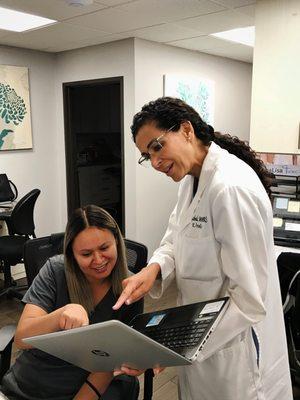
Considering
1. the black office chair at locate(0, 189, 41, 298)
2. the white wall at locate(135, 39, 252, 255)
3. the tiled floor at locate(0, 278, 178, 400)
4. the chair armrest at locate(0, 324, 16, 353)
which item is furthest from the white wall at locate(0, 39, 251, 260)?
the chair armrest at locate(0, 324, 16, 353)

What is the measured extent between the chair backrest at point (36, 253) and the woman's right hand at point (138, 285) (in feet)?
2.15

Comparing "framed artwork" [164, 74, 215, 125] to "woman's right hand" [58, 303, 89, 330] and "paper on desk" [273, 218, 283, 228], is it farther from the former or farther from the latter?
"woman's right hand" [58, 303, 89, 330]

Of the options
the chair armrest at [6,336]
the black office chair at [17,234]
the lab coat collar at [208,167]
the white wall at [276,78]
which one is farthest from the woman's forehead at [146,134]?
the black office chair at [17,234]

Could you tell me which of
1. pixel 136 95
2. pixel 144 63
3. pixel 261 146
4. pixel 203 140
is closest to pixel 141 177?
pixel 136 95

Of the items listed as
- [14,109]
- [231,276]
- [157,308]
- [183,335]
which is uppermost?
[14,109]

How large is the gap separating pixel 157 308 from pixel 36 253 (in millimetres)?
1826

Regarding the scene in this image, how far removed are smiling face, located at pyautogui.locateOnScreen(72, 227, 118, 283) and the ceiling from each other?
5.73 feet

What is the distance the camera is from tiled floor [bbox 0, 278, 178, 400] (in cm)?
229

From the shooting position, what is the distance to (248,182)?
1.08 metres

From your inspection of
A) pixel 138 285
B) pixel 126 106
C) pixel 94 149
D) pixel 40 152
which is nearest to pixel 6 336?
pixel 138 285

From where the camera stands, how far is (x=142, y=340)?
0.82 meters

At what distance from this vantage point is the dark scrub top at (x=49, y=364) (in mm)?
1336

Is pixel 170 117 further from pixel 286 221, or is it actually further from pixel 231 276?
pixel 286 221

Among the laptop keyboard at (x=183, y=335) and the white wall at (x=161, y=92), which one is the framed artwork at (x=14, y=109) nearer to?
the white wall at (x=161, y=92)
